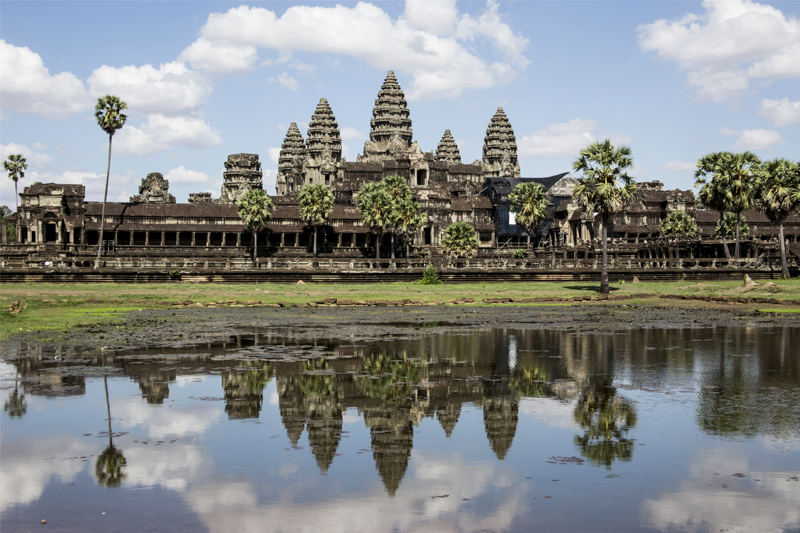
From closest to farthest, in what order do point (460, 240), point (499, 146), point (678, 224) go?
point (460, 240) → point (678, 224) → point (499, 146)

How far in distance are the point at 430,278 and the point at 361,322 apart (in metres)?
28.5

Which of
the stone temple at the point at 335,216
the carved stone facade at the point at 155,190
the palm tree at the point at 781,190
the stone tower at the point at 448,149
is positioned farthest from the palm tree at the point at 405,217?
the stone tower at the point at 448,149

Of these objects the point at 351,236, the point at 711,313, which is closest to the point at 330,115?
the point at 351,236

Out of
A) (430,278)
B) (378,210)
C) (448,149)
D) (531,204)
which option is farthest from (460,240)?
(448,149)

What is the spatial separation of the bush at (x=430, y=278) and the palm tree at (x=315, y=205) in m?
27.3

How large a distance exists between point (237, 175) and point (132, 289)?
8622 centimetres

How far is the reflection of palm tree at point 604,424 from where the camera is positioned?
1080 centimetres

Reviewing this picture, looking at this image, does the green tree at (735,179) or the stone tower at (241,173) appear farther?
the stone tower at (241,173)

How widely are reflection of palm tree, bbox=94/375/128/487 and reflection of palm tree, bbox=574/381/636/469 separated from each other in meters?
6.06

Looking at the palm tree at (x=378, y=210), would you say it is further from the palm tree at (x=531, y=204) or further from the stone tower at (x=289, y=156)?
the stone tower at (x=289, y=156)

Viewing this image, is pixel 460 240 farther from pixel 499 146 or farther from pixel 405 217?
pixel 499 146

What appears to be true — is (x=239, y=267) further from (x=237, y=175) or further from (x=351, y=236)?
(x=237, y=175)

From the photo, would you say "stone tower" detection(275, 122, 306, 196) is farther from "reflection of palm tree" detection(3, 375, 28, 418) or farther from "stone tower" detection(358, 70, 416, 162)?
"reflection of palm tree" detection(3, 375, 28, 418)

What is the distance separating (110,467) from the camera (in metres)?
10.3
